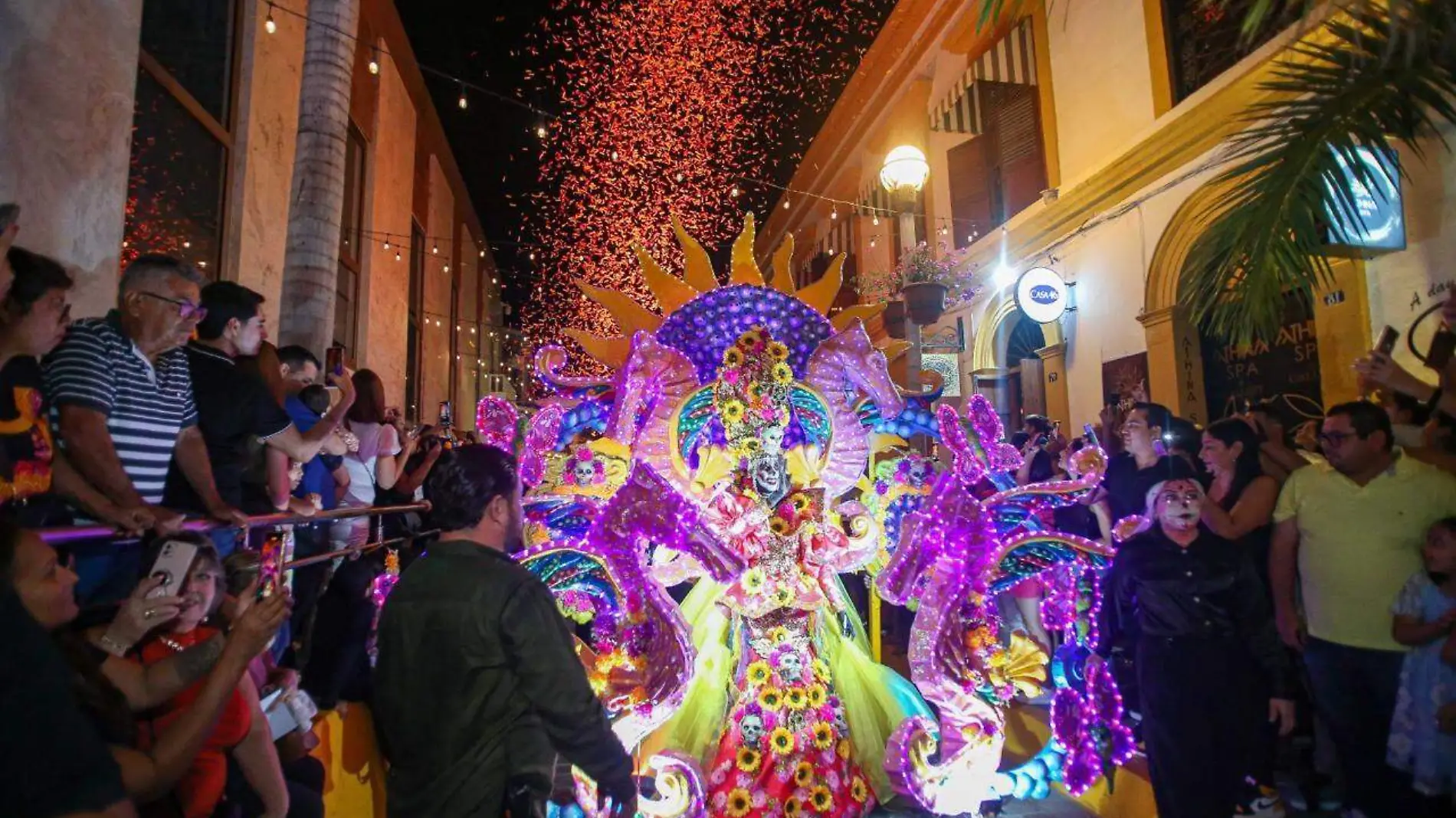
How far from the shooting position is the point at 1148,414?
11.9 ft

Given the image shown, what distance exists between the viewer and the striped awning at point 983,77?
1220cm

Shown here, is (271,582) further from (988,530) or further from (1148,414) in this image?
(1148,414)

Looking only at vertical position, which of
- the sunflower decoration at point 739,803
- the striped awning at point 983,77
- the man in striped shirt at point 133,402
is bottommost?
the sunflower decoration at point 739,803

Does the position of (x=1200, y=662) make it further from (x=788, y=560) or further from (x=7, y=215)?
(x=7, y=215)

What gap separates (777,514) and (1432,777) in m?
2.73

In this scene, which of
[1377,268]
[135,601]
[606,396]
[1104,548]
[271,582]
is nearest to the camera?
[135,601]

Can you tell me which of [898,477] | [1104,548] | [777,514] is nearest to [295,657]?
[777,514]

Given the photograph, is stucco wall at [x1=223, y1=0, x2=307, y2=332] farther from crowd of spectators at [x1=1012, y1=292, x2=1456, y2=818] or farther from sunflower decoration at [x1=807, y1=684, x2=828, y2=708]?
crowd of spectators at [x1=1012, y1=292, x2=1456, y2=818]

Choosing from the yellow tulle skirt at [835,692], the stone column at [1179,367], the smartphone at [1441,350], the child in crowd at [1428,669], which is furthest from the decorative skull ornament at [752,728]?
the stone column at [1179,367]

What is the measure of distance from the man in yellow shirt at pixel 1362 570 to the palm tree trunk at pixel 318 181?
7.66 m

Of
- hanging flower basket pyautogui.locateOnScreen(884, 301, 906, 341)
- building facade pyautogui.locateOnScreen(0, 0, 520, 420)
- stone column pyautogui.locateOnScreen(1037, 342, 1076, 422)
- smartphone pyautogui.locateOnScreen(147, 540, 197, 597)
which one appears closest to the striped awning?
stone column pyautogui.locateOnScreen(1037, 342, 1076, 422)

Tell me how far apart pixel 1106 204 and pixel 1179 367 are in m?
2.64

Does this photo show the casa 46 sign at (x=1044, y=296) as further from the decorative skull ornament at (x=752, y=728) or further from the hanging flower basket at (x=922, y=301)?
the decorative skull ornament at (x=752, y=728)

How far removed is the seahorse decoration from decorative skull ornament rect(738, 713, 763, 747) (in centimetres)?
58
